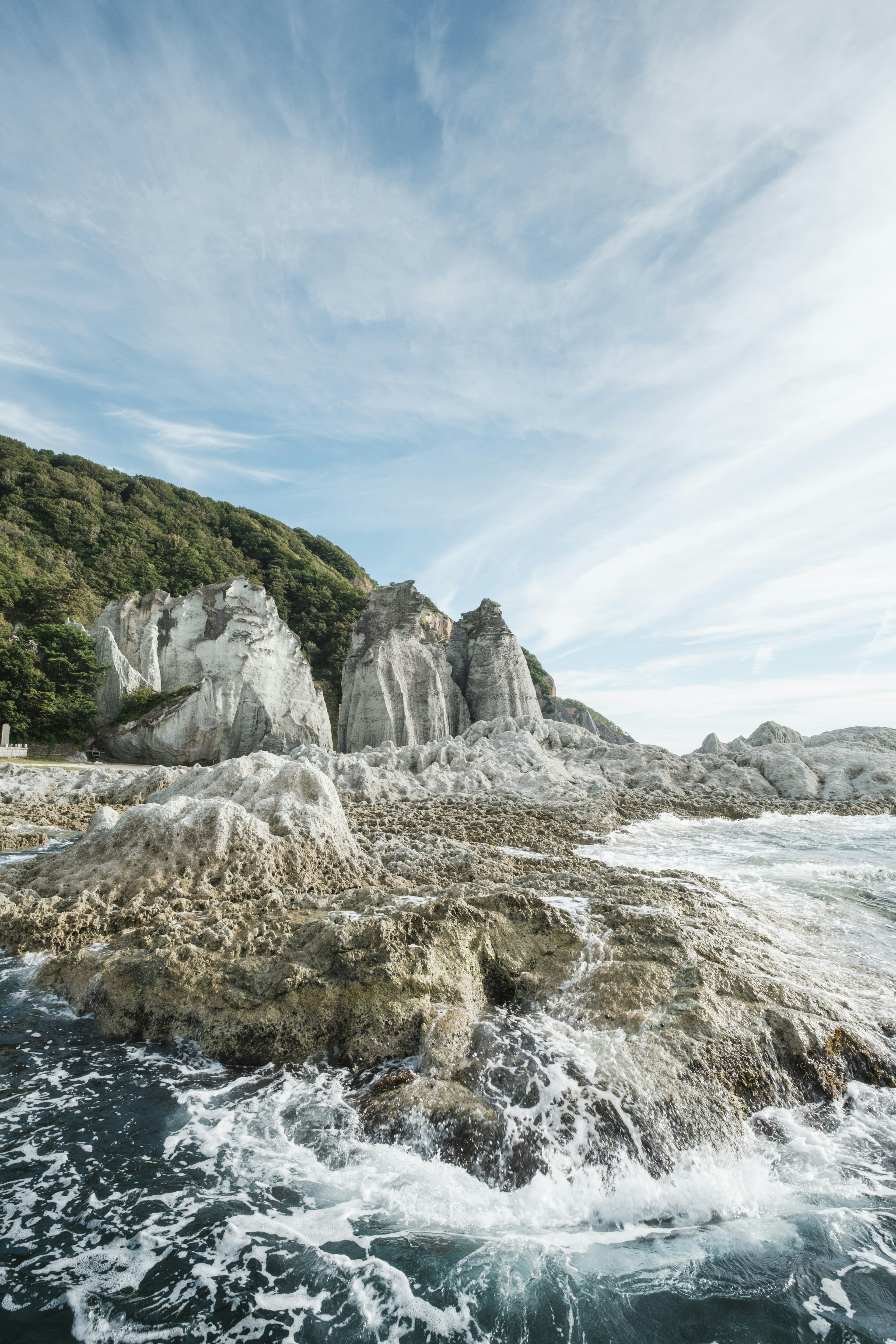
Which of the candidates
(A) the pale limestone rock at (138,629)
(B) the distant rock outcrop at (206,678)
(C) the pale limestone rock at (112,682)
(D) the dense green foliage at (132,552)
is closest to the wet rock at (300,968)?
(B) the distant rock outcrop at (206,678)

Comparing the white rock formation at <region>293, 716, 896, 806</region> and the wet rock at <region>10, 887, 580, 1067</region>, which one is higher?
the white rock formation at <region>293, 716, 896, 806</region>

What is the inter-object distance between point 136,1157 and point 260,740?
28.1m

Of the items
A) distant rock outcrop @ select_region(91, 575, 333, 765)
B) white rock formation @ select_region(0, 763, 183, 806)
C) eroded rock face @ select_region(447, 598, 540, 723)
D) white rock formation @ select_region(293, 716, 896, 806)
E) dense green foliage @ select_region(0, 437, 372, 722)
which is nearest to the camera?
white rock formation @ select_region(0, 763, 183, 806)

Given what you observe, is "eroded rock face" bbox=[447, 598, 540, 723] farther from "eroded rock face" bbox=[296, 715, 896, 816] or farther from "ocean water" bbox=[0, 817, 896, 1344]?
"ocean water" bbox=[0, 817, 896, 1344]

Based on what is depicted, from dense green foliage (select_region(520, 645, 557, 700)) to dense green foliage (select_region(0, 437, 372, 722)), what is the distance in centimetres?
2063

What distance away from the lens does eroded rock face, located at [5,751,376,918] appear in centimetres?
822

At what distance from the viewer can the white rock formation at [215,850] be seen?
8305mm

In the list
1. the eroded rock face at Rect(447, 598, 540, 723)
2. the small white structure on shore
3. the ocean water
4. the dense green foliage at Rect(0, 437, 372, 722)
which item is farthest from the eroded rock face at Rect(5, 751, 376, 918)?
the dense green foliage at Rect(0, 437, 372, 722)

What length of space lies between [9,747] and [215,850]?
2255 cm

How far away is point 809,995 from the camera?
5.33 metres

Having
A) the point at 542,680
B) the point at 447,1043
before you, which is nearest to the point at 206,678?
the point at 447,1043

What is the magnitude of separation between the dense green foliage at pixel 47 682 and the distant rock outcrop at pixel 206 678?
1016 mm

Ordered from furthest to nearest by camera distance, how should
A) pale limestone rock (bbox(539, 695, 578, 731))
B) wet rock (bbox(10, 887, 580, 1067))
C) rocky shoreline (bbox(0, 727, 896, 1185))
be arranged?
pale limestone rock (bbox(539, 695, 578, 731)) < wet rock (bbox(10, 887, 580, 1067)) < rocky shoreline (bbox(0, 727, 896, 1185))

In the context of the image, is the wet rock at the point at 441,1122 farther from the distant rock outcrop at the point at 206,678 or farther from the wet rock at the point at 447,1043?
the distant rock outcrop at the point at 206,678
